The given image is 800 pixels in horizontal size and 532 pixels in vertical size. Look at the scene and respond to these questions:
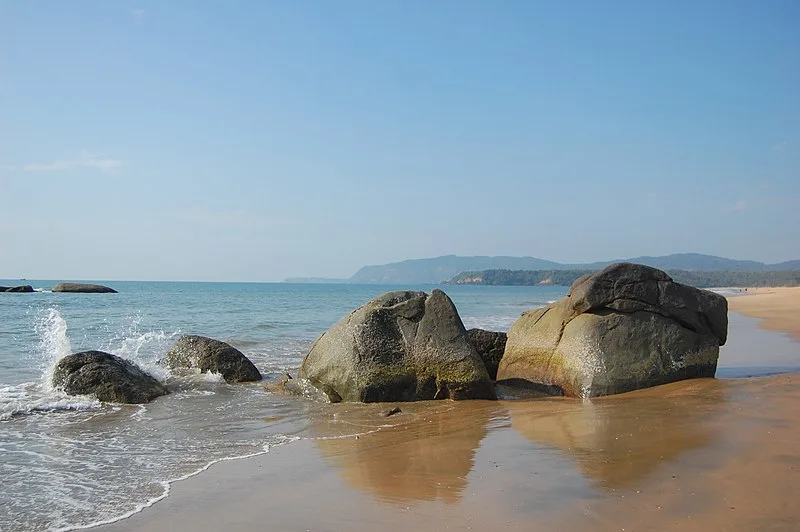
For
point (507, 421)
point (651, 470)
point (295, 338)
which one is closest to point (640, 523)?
point (651, 470)

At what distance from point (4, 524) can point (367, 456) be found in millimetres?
3162

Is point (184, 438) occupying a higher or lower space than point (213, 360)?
lower

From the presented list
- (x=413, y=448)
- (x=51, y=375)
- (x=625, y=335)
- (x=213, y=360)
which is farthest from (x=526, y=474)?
(x=213, y=360)

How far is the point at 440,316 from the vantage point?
10.7 metres

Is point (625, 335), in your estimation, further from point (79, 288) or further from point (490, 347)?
point (79, 288)

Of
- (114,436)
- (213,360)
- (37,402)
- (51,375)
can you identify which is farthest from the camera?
(213,360)

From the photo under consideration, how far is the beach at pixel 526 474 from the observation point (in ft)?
15.0

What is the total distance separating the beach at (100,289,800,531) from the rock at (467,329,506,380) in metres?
3.36

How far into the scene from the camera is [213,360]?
43.2 feet

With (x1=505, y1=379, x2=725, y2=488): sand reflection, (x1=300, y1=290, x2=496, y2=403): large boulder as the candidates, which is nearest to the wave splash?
(x1=300, y1=290, x2=496, y2=403): large boulder

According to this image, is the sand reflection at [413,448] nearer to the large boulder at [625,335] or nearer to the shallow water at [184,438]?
the shallow water at [184,438]

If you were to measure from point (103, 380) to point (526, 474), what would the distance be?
7.75 metres

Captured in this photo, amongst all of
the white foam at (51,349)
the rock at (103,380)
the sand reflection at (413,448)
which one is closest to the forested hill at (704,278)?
the white foam at (51,349)

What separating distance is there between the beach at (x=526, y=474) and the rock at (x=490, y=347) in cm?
336
